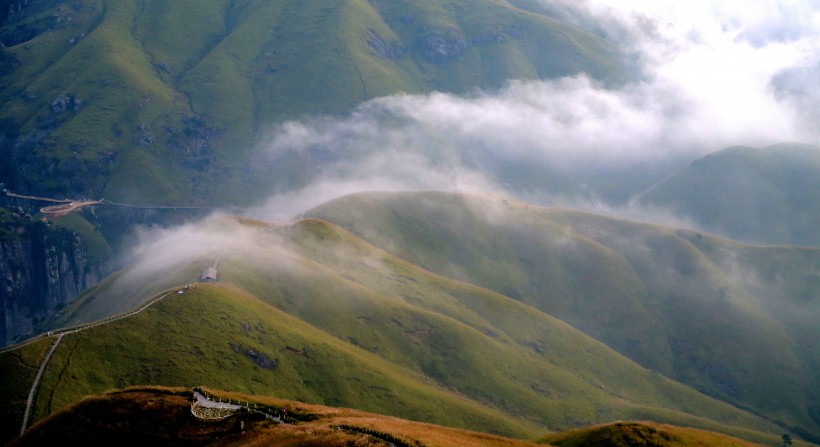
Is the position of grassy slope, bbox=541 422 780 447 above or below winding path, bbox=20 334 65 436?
above

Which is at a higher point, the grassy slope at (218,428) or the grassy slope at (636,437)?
the grassy slope at (636,437)

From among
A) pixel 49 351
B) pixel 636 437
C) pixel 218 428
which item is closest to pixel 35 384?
pixel 49 351

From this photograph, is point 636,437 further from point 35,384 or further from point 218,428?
point 35,384

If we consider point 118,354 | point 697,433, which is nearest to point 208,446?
point 118,354

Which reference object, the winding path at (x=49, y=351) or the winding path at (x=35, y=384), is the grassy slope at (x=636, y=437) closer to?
the winding path at (x=49, y=351)

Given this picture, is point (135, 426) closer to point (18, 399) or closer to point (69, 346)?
point (18, 399)

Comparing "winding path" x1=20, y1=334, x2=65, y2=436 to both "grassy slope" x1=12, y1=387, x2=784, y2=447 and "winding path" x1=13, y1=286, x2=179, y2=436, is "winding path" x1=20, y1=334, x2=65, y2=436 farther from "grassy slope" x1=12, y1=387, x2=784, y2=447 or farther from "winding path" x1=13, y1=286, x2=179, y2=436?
"grassy slope" x1=12, y1=387, x2=784, y2=447

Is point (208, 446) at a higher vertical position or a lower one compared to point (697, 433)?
lower

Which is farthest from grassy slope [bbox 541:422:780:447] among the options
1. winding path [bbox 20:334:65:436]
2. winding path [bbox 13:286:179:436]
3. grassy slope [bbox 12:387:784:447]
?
winding path [bbox 20:334:65:436]

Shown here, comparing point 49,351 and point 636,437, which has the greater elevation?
point 636,437

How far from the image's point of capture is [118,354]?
171 m

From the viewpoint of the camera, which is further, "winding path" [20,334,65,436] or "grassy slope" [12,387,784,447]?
"winding path" [20,334,65,436]

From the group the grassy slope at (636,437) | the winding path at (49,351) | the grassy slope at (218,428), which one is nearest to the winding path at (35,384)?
the winding path at (49,351)

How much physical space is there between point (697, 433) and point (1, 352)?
517 feet
